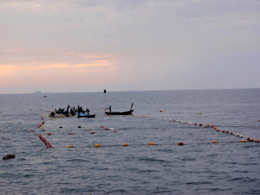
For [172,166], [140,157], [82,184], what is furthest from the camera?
[140,157]

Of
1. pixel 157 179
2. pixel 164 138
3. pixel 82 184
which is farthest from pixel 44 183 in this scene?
pixel 164 138

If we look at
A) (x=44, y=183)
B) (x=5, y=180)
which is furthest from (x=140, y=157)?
(x=5, y=180)

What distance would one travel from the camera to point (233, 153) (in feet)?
104

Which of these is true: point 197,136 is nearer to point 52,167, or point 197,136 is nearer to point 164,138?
point 164,138

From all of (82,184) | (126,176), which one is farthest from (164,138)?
(82,184)

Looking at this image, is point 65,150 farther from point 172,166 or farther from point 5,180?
point 172,166

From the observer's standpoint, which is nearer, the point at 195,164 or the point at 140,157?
the point at 195,164

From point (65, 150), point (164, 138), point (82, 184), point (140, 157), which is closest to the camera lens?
point (82, 184)

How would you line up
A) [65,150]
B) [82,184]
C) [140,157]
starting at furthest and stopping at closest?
[65,150] → [140,157] → [82,184]

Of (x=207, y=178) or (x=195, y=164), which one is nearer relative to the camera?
(x=207, y=178)

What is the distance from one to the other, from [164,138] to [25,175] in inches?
852

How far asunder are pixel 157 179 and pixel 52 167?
9.82 metres

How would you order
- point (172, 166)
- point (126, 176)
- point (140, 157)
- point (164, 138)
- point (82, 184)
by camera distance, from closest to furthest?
point (82, 184) → point (126, 176) → point (172, 166) → point (140, 157) → point (164, 138)

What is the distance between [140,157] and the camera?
3055cm
